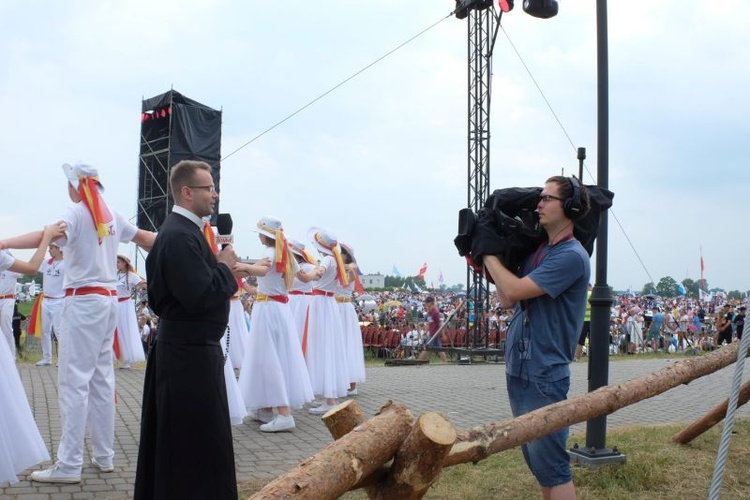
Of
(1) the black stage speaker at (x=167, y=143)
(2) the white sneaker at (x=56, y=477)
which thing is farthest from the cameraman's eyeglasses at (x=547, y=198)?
(1) the black stage speaker at (x=167, y=143)

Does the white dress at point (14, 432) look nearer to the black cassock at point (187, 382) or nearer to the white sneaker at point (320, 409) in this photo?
the black cassock at point (187, 382)

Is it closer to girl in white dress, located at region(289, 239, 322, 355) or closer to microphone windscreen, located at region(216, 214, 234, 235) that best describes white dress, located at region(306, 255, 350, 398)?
girl in white dress, located at region(289, 239, 322, 355)

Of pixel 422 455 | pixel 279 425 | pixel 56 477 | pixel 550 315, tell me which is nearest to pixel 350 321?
pixel 279 425

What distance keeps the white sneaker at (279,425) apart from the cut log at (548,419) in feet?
14.1

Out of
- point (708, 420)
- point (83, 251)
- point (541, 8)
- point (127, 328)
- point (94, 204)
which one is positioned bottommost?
point (708, 420)

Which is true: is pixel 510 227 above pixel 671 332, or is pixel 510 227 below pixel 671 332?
above

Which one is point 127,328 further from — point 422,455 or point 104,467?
point 422,455

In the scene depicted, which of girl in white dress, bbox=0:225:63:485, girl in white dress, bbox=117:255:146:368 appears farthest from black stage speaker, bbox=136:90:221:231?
girl in white dress, bbox=0:225:63:485

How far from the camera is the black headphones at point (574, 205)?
11.8 ft

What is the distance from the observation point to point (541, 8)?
7012 mm

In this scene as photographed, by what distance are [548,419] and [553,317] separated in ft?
2.10

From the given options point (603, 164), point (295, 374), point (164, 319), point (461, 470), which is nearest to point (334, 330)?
point (295, 374)

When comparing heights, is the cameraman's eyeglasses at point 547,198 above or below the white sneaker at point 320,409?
above

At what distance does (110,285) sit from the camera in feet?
18.4
